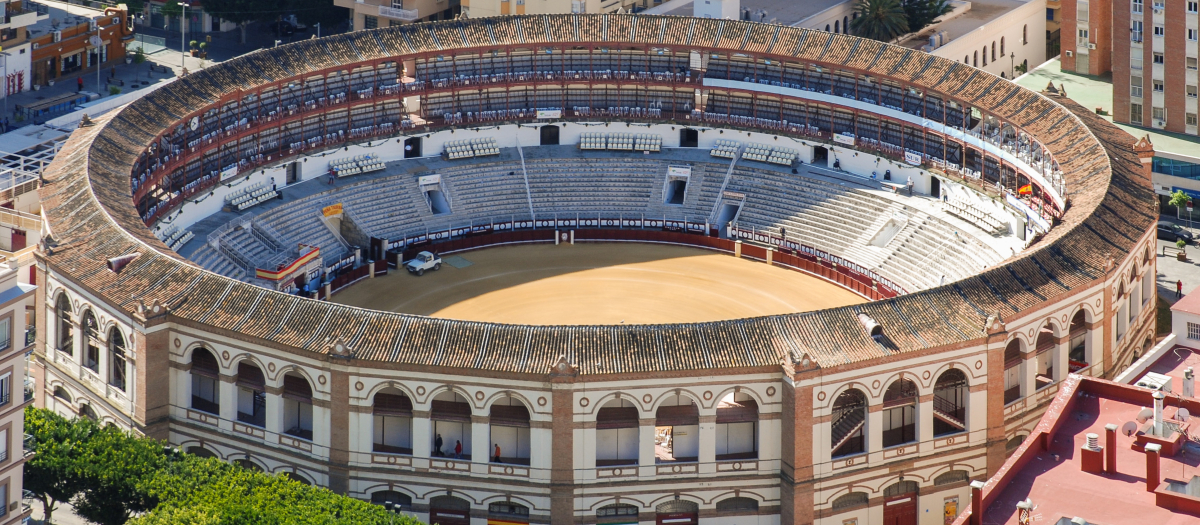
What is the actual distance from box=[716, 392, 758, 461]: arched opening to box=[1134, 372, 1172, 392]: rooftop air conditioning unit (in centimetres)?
2493

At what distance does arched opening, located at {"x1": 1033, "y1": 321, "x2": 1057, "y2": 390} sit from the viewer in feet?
409

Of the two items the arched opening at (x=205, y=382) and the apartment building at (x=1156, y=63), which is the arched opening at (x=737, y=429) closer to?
the arched opening at (x=205, y=382)

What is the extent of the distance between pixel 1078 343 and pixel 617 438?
36.8 meters

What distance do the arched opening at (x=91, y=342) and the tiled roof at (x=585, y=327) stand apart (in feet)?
10.1

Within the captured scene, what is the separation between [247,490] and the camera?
107625mm

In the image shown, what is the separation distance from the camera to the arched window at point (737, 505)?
379 feet

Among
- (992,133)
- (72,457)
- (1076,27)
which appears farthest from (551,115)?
(72,457)

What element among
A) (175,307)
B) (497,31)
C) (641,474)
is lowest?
(641,474)

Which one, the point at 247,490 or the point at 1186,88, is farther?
the point at 1186,88

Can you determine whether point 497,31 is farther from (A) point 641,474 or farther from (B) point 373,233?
(A) point 641,474

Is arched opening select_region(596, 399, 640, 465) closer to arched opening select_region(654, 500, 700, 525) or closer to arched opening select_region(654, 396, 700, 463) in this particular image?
arched opening select_region(654, 396, 700, 463)

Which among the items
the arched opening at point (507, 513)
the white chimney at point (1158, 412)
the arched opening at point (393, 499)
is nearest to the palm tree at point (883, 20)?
the white chimney at point (1158, 412)

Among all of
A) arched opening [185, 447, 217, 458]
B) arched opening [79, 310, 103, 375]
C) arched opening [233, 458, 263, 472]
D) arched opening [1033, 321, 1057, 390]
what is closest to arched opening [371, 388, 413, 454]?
arched opening [233, 458, 263, 472]

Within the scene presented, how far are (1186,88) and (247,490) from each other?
10414 cm
